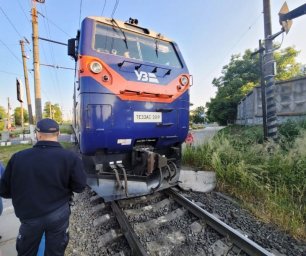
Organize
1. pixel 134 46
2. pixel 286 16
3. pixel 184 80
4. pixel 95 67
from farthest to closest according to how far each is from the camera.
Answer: pixel 286 16 → pixel 184 80 → pixel 134 46 → pixel 95 67

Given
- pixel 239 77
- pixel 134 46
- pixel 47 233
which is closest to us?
pixel 47 233

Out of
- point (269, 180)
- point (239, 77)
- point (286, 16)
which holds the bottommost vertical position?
point (269, 180)

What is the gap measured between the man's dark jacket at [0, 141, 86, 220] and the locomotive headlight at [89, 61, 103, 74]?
164 cm

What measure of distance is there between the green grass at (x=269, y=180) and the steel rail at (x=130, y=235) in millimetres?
2142

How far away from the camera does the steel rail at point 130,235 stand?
2.55 m

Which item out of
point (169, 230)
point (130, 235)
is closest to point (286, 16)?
point (169, 230)

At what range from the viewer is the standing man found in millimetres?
2025

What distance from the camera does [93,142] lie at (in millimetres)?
3482

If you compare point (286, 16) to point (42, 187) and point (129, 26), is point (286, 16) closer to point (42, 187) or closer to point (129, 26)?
point (129, 26)

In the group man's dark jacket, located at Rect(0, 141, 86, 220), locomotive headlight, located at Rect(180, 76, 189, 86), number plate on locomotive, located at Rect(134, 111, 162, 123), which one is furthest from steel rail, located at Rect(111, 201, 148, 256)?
locomotive headlight, located at Rect(180, 76, 189, 86)

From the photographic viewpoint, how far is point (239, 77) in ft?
98.4

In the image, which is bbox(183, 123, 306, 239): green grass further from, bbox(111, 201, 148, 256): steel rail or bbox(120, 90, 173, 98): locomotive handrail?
bbox(120, 90, 173, 98): locomotive handrail

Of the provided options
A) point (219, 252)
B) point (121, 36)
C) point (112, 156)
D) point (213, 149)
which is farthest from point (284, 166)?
point (121, 36)

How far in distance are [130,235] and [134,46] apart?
3.26m
